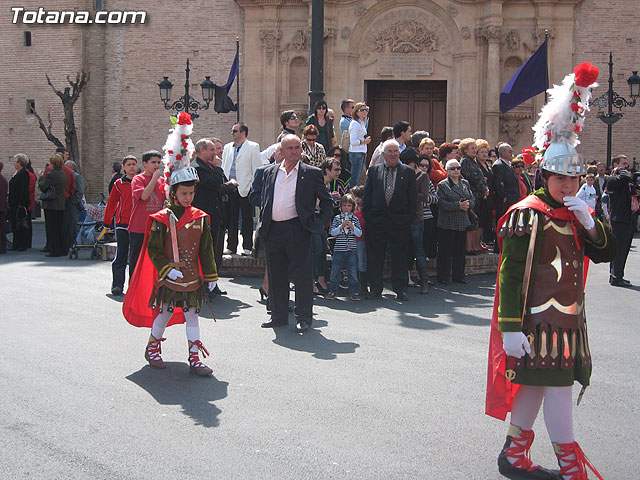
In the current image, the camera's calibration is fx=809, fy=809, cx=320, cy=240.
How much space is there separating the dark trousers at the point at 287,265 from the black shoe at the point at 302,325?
35 millimetres

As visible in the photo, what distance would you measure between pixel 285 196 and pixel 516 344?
16.5ft

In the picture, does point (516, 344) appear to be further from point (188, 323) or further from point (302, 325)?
point (302, 325)

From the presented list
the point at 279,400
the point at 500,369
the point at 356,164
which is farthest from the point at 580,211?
the point at 356,164

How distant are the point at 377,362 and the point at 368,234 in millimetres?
4029

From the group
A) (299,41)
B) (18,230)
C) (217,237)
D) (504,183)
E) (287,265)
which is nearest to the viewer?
(287,265)

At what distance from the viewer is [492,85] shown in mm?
25062

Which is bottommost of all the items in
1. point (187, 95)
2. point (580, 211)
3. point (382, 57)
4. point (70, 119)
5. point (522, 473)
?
point (522, 473)

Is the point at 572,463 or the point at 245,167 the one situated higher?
the point at 245,167

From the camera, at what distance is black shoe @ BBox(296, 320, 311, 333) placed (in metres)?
8.92

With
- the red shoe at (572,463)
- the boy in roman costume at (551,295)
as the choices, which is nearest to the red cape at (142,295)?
the boy in roman costume at (551,295)

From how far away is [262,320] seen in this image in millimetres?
9586

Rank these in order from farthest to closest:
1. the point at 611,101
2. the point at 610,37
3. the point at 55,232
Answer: the point at 610,37, the point at 611,101, the point at 55,232

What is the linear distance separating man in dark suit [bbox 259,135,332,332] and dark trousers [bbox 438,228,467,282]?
11.9ft

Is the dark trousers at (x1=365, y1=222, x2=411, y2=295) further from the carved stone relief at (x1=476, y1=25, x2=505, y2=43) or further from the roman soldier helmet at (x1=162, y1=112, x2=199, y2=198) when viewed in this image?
the carved stone relief at (x1=476, y1=25, x2=505, y2=43)
